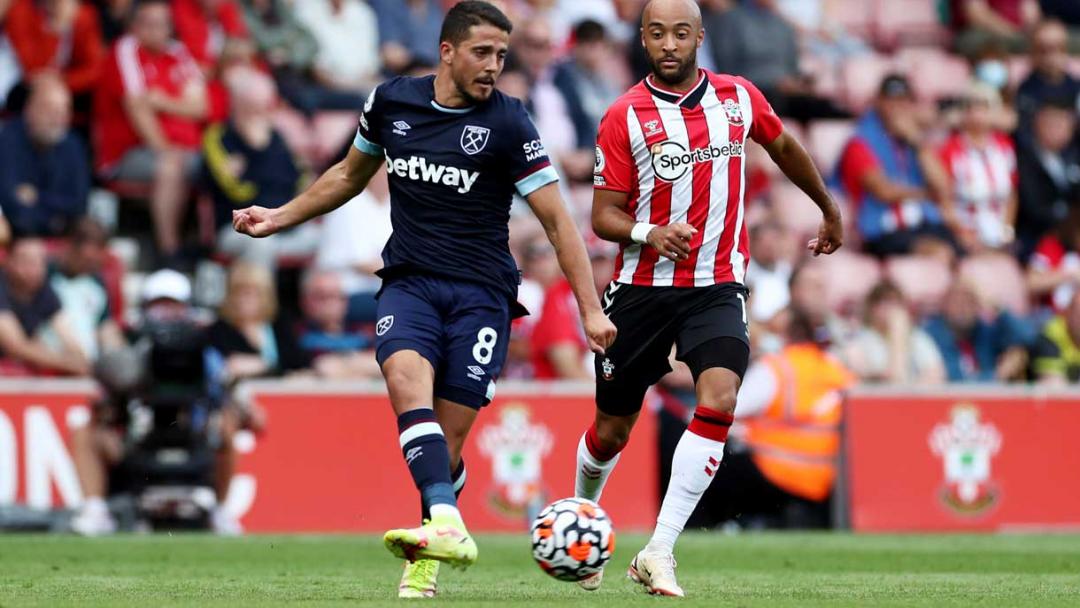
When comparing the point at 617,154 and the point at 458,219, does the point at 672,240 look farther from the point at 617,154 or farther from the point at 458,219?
the point at 458,219

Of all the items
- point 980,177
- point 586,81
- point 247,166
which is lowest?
point 247,166

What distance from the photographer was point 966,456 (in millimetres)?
15016

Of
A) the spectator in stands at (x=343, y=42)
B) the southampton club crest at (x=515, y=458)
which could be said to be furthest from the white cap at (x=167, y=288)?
the spectator in stands at (x=343, y=42)

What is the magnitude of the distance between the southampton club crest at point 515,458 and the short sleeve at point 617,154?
6017 millimetres

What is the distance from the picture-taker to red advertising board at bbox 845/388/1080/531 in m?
14.9

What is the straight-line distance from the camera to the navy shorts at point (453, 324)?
788 centimetres

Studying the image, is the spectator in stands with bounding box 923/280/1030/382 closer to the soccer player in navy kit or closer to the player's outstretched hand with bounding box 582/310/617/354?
the soccer player in navy kit

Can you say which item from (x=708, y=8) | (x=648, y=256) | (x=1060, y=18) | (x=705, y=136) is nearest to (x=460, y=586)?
(x=648, y=256)

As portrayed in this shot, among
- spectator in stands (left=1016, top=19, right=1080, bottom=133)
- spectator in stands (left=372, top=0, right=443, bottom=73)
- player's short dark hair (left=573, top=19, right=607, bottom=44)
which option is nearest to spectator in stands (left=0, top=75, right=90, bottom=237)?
spectator in stands (left=372, top=0, right=443, bottom=73)

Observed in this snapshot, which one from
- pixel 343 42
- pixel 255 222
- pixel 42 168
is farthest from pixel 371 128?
pixel 343 42

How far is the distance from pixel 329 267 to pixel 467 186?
296 inches

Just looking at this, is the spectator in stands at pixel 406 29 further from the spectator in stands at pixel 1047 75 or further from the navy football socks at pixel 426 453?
the navy football socks at pixel 426 453

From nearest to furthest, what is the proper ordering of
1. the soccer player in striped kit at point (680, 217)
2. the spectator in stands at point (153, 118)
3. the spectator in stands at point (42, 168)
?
the soccer player in striped kit at point (680, 217)
the spectator in stands at point (42, 168)
the spectator in stands at point (153, 118)

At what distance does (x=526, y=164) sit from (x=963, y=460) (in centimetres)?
810
